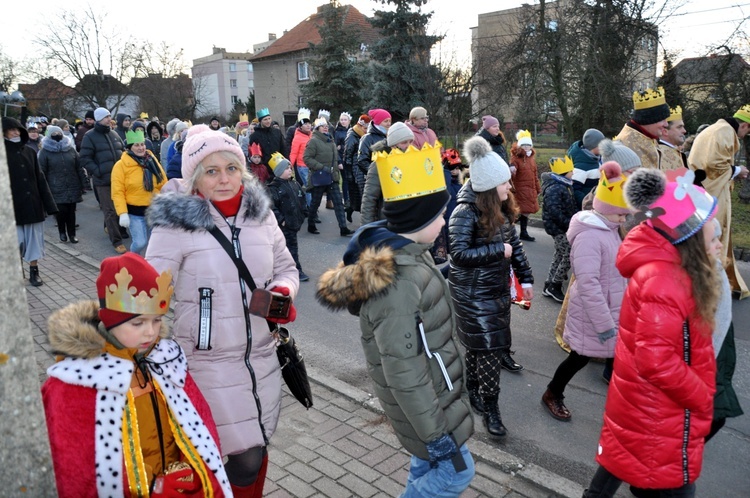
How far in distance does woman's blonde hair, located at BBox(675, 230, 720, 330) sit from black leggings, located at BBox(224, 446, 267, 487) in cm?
213

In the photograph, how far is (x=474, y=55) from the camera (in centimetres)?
2805

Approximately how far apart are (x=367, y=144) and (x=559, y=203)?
12.1ft

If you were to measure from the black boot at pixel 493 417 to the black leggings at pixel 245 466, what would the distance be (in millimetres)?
1907

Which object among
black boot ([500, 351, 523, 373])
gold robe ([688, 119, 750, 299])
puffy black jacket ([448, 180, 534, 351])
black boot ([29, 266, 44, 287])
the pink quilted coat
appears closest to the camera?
the pink quilted coat

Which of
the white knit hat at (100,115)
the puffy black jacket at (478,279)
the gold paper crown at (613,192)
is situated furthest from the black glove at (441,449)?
the white knit hat at (100,115)

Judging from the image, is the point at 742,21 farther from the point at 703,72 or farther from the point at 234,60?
the point at 234,60

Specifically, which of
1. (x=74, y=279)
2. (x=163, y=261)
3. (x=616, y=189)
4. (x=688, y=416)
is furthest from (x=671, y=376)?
(x=74, y=279)

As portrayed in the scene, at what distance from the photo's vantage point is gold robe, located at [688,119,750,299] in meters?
6.95

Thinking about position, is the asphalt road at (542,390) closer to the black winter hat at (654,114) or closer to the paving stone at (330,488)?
the paving stone at (330,488)

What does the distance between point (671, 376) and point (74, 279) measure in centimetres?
827

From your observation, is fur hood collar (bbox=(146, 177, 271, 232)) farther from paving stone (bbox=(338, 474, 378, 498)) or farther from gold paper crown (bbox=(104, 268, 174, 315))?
paving stone (bbox=(338, 474, 378, 498))

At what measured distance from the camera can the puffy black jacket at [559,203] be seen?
Result: 6766 millimetres

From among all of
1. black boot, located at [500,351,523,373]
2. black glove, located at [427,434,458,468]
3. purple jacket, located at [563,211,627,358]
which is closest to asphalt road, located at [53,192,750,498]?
black boot, located at [500,351,523,373]

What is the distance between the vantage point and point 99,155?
10344 mm
